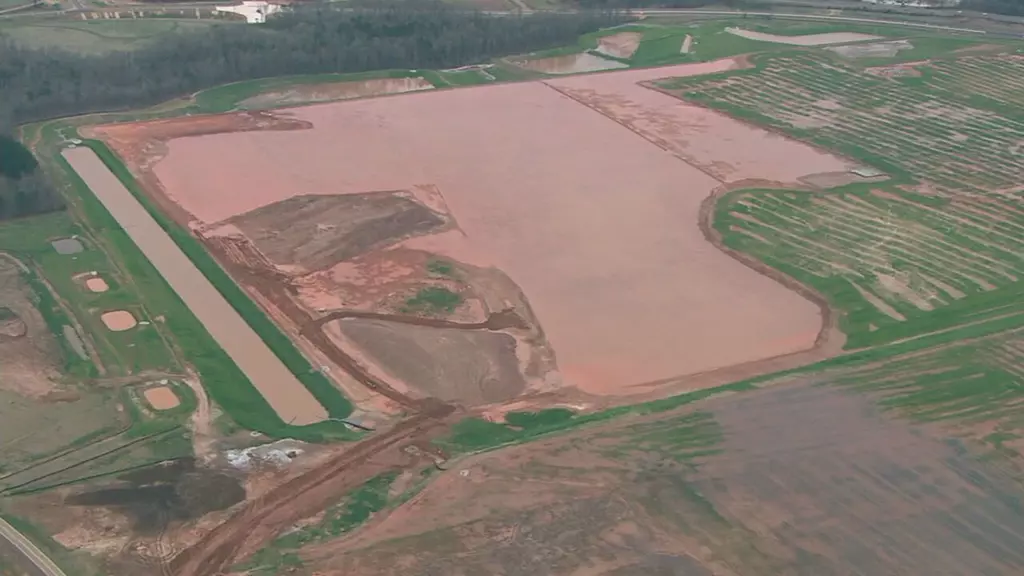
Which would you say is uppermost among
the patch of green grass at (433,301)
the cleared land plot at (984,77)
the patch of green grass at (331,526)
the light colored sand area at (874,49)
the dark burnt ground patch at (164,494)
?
the light colored sand area at (874,49)

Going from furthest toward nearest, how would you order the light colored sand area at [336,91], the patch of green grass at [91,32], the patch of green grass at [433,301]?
the patch of green grass at [91,32]
the light colored sand area at [336,91]
the patch of green grass at [433,301]

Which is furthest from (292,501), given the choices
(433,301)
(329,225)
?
(329,225)

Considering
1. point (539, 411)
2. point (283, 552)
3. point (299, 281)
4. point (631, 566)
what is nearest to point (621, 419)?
point (539, 411)

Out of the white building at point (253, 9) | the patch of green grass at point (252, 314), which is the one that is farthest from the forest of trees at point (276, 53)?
the patch of green grass at point (252, 314)

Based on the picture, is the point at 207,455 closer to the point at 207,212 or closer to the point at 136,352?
the point at 136,352

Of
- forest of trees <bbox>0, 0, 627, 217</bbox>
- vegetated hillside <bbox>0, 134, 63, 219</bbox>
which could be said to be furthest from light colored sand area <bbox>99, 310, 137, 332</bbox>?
forest of trees <bbox>0, 0, 627, 217</bbox>

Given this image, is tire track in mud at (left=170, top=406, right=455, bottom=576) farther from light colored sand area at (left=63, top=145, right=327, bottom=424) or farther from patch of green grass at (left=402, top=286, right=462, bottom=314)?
patch of green grass at (left=402, top=286, right=462, bottom=314)

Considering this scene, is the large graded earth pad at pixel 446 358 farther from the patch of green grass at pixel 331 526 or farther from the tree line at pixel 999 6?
the tree line at pixel 999 6
